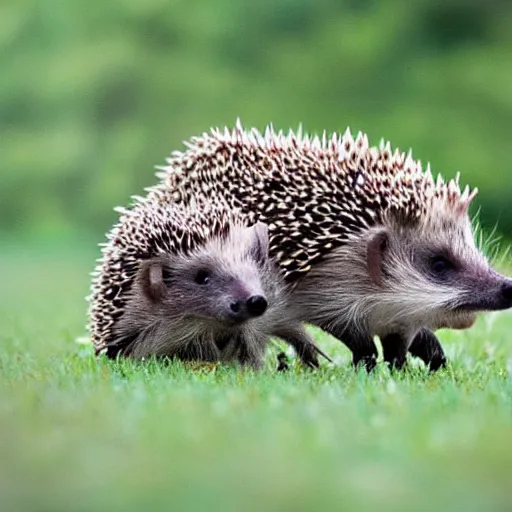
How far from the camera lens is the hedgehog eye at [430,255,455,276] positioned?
2934mm

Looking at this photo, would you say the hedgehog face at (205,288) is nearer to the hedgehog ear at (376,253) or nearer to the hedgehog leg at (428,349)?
the hedgehog ear at (376,253)

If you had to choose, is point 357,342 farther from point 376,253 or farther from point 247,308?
point 247,308

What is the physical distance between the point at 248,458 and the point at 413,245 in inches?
63.8

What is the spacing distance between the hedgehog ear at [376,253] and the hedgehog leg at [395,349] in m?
0.20

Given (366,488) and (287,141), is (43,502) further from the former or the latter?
(287,141)

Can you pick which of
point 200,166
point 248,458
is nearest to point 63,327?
point 200,166

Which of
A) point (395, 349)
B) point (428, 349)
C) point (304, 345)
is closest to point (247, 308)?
point (304, 345)

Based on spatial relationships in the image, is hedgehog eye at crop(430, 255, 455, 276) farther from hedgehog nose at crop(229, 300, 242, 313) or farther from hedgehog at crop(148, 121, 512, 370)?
hedgehog nose at crop(229, 300, 242, 313)

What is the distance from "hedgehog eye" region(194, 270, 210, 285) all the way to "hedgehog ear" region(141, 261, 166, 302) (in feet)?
0.32

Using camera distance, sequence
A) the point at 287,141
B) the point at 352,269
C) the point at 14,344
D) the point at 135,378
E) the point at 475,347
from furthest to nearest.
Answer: the point at 475,347 < the point at 14,344 < the point at 287,141 < the point at 352,269 < the point at 135,378

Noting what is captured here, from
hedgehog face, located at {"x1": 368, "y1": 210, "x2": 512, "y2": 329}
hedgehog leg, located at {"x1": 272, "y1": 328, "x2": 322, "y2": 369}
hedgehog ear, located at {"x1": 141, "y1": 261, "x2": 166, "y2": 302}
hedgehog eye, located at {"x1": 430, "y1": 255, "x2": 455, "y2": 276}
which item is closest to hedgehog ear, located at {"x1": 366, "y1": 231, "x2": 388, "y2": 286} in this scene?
hedgehog face, located at {"x1": 368, "y1": 210, "x2": 512, "y2": 329}

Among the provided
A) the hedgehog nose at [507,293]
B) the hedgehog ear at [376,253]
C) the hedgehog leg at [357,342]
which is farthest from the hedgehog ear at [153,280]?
the hedgehog nose at [507,293]

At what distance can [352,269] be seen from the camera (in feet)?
9.61

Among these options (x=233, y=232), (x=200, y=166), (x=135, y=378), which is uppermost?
(x=200, y=166)
